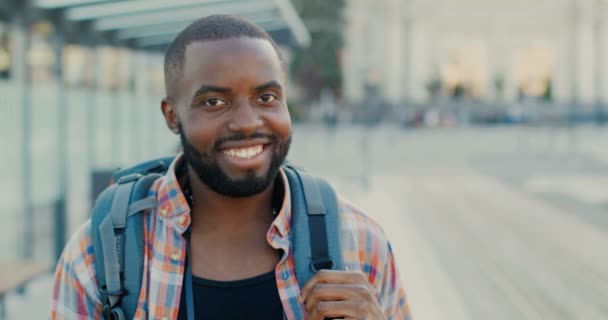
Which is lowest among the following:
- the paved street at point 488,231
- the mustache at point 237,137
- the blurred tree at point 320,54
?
the paved street at point 488,231

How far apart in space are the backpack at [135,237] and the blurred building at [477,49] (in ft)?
179

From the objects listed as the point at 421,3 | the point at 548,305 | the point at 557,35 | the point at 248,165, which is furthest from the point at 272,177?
the point at 557,35

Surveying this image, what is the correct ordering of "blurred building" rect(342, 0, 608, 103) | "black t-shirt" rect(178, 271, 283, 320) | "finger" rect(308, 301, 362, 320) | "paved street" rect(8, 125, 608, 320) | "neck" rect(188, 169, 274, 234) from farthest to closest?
"blurred building" rect(342, 0, 608, 103) → "paved street" rect(8, 125, 608, 320) → "neck" rect(188, 169, 274, 234) → "black t-shirt" rect(178, 271, 283, 320) → "finger" rect(308, 301, 362, 320)

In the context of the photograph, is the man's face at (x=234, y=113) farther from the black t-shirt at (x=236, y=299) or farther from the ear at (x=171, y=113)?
the black t-shirt at (x=236, y=299)

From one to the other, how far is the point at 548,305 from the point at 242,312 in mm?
5746

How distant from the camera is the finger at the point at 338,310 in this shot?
1.69 metres

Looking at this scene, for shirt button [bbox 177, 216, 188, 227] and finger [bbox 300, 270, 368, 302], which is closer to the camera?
finger [bbox 300, 270, 368, 302]

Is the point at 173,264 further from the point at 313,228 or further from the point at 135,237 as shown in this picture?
the point at 313,228

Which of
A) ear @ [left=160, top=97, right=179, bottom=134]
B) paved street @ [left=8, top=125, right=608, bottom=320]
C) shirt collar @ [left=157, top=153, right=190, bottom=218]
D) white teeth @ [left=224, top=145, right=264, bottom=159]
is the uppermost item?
ear @ [left=160, top=97, right=179, bottom=134]

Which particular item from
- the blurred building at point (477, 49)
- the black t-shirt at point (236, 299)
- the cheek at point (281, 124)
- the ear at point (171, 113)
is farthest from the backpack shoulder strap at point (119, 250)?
the blurred building at point (477, 49)

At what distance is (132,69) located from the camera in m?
11.1

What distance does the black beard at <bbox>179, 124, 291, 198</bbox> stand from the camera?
6.13 feet

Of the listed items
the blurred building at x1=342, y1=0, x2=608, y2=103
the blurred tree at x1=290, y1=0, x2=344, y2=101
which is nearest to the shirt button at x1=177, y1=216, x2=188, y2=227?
the blurred tree at x1=290, y1=0, x2=344, y2=101

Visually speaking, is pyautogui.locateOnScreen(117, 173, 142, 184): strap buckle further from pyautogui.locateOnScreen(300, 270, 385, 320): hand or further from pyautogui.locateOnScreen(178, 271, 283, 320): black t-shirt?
pyautogui.locateOnScreen(300, 270, 385, 320): hand
